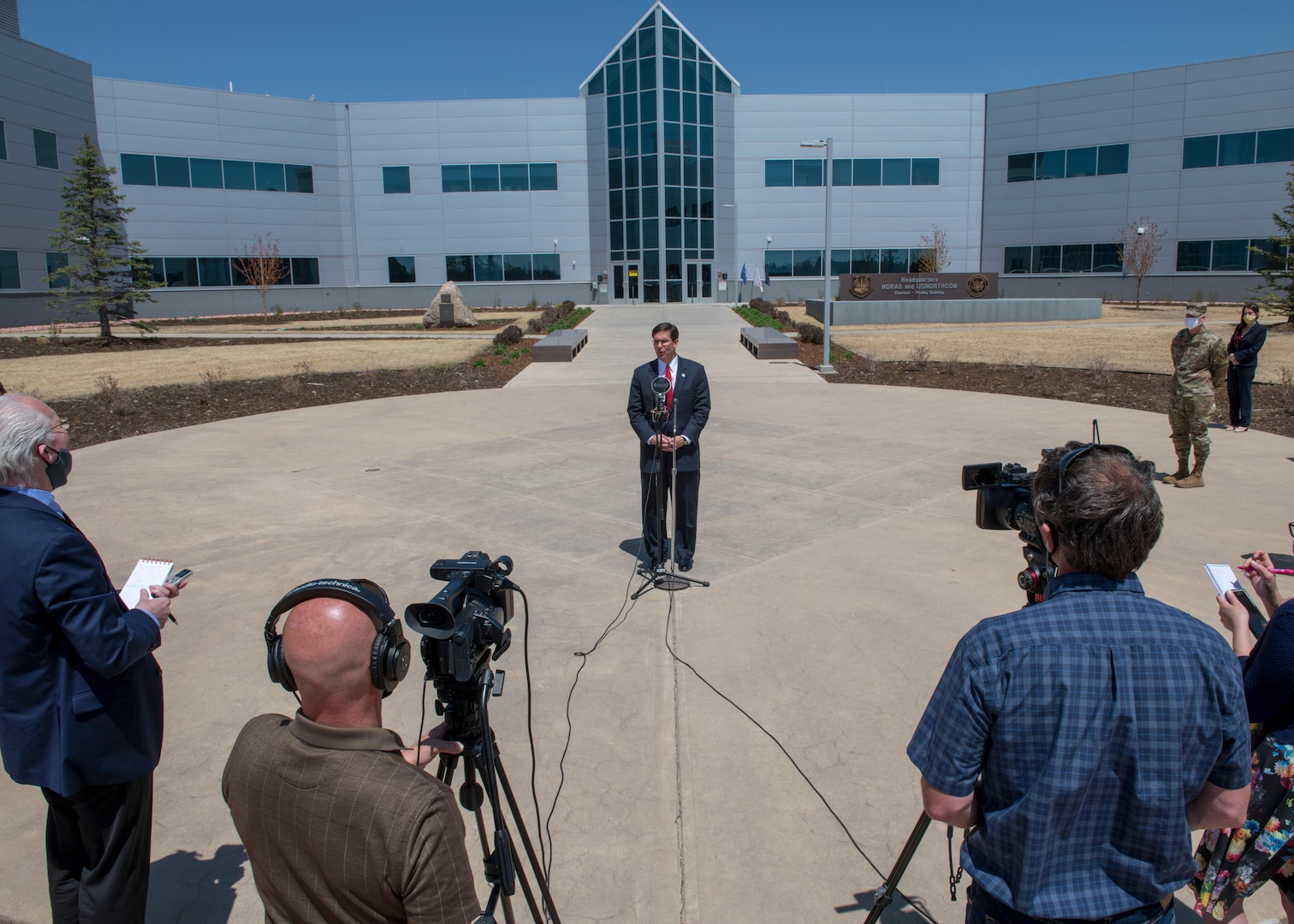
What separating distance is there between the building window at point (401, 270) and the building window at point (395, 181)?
3637 mm

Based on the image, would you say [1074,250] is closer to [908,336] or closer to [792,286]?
[792,286]

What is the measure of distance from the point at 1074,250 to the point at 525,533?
162ft

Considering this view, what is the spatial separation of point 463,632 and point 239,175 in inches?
1995

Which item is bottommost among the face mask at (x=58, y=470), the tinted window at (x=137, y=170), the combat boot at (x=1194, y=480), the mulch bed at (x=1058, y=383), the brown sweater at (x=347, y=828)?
the combat boot at (x=1194, y=480)

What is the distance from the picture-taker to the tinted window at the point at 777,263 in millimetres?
50719

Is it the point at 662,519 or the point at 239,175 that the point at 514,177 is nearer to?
the point at 239,175

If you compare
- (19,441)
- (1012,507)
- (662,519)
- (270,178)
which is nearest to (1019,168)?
(270,178)

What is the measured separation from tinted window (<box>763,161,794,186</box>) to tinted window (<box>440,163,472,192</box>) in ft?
55.6

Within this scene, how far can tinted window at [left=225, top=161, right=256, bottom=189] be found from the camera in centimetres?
4541

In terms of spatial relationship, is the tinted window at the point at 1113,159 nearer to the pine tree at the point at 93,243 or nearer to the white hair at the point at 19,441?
the pine tree at the point at 93,243

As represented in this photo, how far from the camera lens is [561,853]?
11.3 ft

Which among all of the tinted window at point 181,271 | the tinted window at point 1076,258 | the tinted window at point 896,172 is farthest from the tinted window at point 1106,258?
the tinted window at point 181,271

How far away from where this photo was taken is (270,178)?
153 feet

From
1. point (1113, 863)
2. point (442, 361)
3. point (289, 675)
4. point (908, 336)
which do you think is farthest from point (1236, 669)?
point (908, 336)
